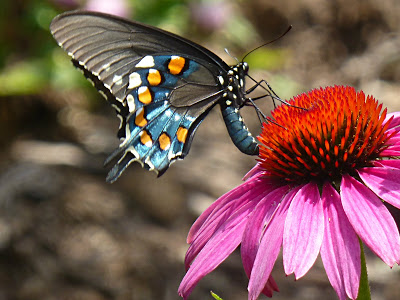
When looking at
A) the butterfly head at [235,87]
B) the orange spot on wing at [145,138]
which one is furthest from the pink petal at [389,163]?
the orange spot on wing at [145,138]

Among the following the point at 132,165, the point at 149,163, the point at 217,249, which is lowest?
the point at 217,249

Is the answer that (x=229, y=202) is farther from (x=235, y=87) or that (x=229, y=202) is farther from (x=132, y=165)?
(x=132, y=165)

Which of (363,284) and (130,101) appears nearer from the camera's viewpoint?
(363,284)

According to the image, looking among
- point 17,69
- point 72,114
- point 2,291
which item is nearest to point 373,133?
point 2,291

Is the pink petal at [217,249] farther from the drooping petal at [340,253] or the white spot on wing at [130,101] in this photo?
the white spot on wing at [130,101]

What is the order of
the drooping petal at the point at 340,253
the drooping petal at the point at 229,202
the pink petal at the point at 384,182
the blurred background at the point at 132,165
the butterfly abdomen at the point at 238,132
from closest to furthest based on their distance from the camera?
the drooping petal at the point at 340,253 < the pink petal at the point at 384,182 < the drooping petal at the point at 229,202 < the butterfly abdomen at the point at 238,132 < the blurred background at the point at 132,165

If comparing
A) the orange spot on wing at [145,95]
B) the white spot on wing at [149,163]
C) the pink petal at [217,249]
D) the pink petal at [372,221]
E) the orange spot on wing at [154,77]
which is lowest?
the pink petal at [217,249]

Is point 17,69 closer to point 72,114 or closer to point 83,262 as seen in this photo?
point 72,114

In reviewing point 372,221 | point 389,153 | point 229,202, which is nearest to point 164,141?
point 229,202
